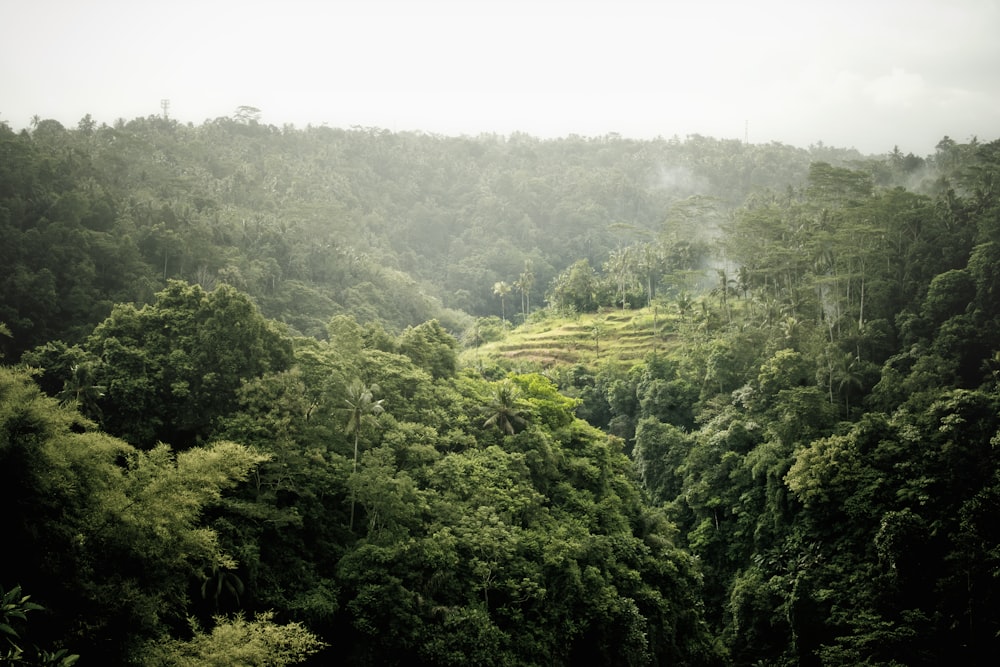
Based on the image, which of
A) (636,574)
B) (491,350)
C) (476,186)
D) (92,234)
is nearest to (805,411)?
(636,574)

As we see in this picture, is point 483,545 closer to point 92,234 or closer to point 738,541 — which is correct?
point 738,541

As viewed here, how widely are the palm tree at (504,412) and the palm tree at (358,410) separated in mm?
7750

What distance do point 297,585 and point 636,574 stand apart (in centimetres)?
1587

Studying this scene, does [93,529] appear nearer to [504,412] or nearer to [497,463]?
[497,463]

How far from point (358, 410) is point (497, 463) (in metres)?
8.17

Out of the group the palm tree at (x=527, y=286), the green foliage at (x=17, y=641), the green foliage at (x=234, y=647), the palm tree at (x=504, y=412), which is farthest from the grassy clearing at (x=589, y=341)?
the green foliage at (x=17, y=641)

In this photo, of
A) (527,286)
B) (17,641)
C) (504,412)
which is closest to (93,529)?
(17,641)

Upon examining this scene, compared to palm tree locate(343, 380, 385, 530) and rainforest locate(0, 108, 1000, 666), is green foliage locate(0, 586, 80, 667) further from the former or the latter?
palm tree locate(343, 380, 385, 530)

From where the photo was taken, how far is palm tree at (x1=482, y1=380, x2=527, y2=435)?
4228 cm

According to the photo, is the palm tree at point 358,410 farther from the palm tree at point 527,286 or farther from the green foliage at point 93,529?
the palm tree at point 527,286

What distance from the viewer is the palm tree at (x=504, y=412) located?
4228 centimetres

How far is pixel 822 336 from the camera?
5425 cm

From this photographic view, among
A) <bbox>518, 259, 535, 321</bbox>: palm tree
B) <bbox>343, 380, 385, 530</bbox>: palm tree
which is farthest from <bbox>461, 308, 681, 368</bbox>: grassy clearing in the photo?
<bbox>343, 380, 385, 530</bbox>: palm tree

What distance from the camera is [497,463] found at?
129ft
